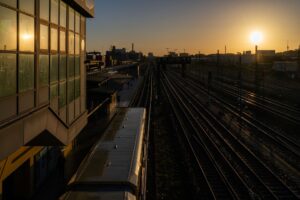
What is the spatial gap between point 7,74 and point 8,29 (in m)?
1.07

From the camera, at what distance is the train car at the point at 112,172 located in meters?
8.88

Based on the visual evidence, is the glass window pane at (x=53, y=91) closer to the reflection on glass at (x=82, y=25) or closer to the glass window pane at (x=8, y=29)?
the glass window pane at (x=8, y=29)

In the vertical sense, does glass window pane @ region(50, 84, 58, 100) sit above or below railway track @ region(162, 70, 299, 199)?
above

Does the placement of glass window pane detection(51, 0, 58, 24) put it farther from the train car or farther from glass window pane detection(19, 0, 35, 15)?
the train car

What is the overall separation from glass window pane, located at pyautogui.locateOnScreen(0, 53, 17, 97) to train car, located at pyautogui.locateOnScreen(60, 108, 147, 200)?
302 cm

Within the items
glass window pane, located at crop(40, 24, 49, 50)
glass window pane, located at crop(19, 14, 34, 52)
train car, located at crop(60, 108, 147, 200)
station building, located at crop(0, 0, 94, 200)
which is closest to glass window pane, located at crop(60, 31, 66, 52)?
station building, located at crop(0, 0, 94, 200)

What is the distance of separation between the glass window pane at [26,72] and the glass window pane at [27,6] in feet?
3.95

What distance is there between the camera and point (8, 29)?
8.04 meters

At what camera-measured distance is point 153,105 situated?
42.4 m

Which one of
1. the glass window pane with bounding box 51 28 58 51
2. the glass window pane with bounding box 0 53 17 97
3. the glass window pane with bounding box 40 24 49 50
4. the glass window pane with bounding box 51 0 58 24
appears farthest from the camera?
the glass window pane with bounding box 51 28 58 51

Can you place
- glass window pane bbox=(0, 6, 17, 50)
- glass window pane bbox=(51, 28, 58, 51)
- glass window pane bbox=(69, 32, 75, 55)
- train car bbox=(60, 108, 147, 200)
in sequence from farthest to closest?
glass window pane bbox=(69, 32, 75, 55) < glass window pane bbox=(51, 28, 58, 51) < train car bbox=(60, 108, 147, 200) < glass window pane bbox=(0, 6, 17, 50)

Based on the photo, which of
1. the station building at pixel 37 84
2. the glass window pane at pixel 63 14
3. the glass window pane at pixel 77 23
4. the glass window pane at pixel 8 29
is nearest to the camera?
the glass window pane at pixel 8 29

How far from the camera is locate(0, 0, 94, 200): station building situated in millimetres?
8172

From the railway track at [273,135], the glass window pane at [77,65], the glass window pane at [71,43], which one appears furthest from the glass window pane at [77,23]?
the railway track at [273,135]
